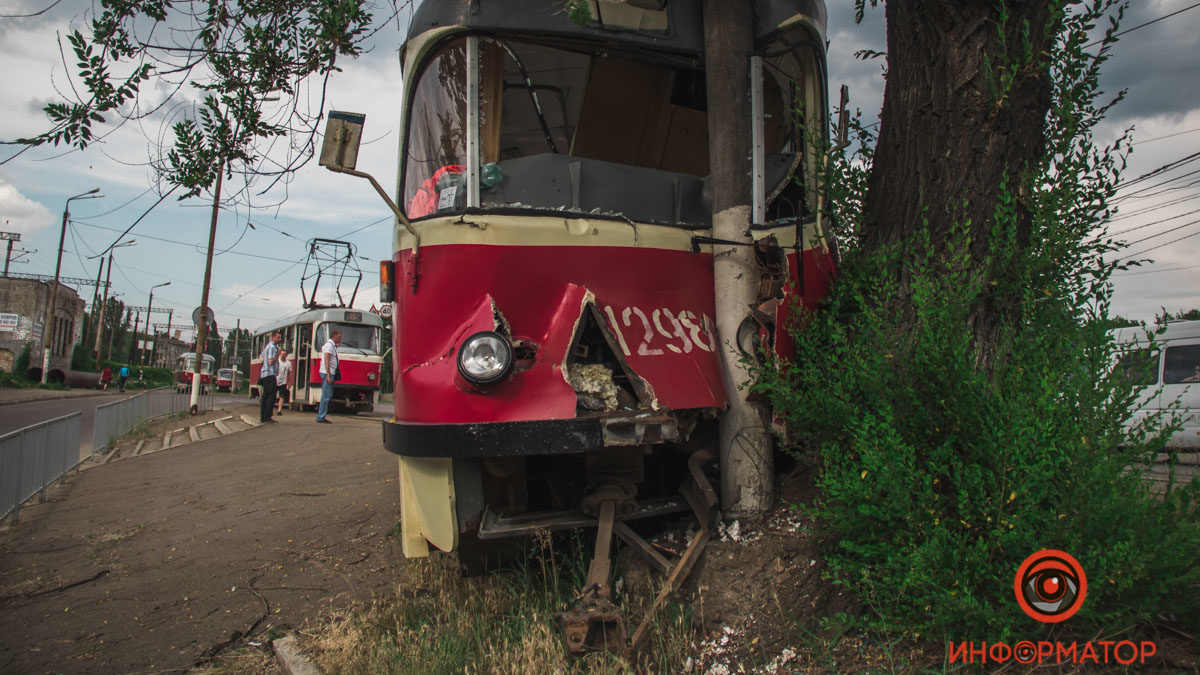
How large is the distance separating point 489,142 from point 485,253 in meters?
0.73

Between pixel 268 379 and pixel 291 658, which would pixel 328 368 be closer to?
pixel 268 379

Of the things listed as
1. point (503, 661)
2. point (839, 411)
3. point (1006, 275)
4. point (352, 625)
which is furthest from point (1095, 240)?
point (352, 625)

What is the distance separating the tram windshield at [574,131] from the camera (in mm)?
3680

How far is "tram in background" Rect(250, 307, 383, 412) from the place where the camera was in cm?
1836

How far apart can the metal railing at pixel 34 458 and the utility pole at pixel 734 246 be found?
6874mm

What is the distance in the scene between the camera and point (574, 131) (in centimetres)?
507

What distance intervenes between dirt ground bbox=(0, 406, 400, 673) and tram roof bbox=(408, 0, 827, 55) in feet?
11.0

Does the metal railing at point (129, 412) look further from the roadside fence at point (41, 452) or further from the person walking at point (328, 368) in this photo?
the person walking at point (328, 368)

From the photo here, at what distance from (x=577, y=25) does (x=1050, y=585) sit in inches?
122

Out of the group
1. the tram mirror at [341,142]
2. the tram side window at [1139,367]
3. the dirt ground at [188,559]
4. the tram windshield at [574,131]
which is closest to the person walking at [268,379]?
the dirt ground at [188,559]

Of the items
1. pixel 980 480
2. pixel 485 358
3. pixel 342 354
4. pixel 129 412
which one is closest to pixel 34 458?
pixel 485 358

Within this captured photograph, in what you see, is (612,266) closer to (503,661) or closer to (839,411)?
(839,411)

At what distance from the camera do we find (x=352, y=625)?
3787mm

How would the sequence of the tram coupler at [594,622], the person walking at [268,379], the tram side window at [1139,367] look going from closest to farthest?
the tram side window at [1139,367] < the tram coupler at [594,622] < the person walking at [268,379]
